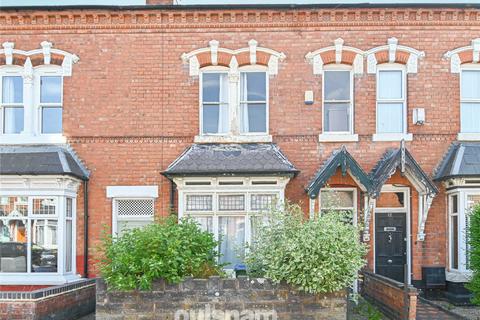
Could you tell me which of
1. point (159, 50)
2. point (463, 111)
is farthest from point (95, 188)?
point (463, 111)

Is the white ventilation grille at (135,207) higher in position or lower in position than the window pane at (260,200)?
lower

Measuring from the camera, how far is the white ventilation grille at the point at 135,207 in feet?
54.6

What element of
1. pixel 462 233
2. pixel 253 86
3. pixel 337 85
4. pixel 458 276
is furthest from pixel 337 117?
pixel 458 276

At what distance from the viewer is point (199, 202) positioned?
629 inches

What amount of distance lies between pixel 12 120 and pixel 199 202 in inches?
227

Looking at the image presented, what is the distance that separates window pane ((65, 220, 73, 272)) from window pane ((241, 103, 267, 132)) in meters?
5.30

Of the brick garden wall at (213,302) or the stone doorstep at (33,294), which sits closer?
the stone doorstep at (33,294)

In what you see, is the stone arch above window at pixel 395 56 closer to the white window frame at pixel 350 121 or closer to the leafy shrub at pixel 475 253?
the white window frame at pixel 350 121

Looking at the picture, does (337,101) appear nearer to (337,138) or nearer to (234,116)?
(337,138)

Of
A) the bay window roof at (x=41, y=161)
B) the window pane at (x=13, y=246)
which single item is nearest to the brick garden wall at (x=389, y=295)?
the bay window roof at (x=41, y=161)

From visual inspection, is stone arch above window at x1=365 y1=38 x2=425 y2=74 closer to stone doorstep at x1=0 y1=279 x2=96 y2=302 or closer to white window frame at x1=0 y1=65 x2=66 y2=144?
white window frame at x1=0 y1=65 x2=66 y2=144

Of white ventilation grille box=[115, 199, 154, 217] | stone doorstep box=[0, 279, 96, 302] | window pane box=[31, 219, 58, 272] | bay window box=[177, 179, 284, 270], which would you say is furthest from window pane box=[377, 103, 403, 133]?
stone doorstep box=[0, 279, 96, 302]

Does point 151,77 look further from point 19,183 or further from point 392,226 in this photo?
point 392,226

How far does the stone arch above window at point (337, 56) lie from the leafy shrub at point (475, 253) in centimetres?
512
